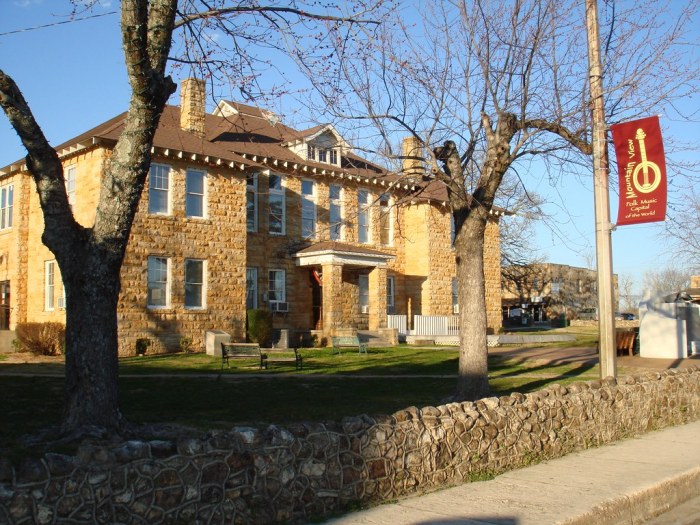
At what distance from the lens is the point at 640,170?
12.0 meters

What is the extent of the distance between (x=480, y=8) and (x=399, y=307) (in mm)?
23556

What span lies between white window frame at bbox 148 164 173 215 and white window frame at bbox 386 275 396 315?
12.5 m

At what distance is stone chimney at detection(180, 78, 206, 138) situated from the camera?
26.5 meters

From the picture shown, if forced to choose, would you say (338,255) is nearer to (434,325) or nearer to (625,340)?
(434,325)

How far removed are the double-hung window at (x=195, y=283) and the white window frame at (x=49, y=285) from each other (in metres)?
4.53

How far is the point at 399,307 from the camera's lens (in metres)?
35.0

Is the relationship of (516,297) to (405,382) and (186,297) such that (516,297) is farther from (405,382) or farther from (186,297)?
(405,382)

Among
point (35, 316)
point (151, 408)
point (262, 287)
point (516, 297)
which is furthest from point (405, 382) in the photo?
point (516, 297)

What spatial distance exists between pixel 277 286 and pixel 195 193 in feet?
18.5

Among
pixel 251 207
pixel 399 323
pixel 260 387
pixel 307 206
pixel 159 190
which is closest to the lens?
pixel 260 387

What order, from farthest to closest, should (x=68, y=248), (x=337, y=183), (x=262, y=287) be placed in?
(x=337, y=183)
(x=262, y=287)
(x=68, y=248)

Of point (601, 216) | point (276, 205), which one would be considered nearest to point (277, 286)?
point (276, 205)

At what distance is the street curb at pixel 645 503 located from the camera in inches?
269

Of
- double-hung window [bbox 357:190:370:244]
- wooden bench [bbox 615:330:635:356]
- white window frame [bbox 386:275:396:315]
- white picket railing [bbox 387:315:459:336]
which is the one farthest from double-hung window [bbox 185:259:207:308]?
wooden bench [bbox 615:330:635:356]
